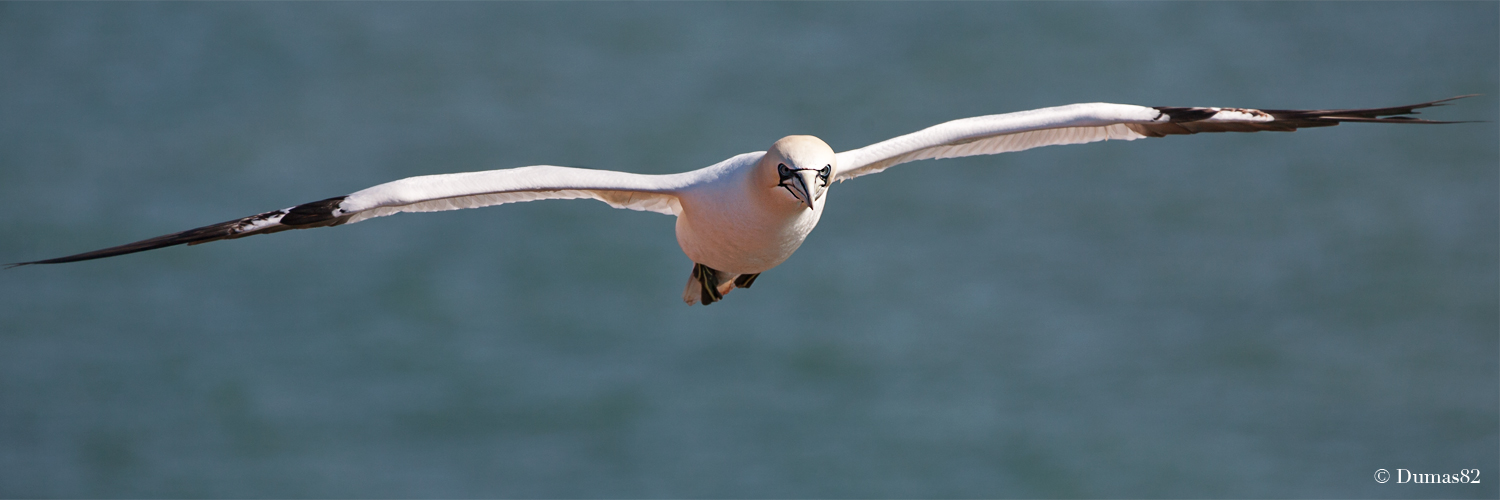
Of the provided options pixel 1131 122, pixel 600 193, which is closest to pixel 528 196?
pixel 600 193

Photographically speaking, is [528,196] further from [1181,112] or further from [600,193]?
[1181,112]

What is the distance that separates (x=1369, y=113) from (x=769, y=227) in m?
4.71

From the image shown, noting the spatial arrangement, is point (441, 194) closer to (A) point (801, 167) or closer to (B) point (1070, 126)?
(A) point (801, 167)

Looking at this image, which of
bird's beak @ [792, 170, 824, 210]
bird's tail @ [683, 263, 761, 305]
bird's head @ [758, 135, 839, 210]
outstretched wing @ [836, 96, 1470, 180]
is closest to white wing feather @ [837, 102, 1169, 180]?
outstretched wing @ [836, 96, 1470, 180]

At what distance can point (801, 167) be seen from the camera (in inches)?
390

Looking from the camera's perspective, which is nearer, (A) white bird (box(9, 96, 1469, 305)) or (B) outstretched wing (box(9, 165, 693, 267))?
(A) white bird (box(9, 96, 1469, 305))

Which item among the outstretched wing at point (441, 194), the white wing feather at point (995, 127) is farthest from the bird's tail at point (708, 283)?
the white wing feather at point (995, 127)

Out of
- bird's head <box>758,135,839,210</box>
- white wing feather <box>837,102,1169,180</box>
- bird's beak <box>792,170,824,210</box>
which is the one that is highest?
white wing feather <box>837,102,1169,180</box>

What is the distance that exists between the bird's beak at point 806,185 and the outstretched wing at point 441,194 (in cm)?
134

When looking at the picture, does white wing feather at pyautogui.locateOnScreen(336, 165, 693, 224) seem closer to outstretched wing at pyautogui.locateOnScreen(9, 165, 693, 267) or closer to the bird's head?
outstretched wing at pyautogui.locateOnScreen(9, 165, 693, 267)

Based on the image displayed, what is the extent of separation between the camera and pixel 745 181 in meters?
10.8

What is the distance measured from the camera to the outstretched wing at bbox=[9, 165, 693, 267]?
11086mm

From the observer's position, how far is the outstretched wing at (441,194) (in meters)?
11.1

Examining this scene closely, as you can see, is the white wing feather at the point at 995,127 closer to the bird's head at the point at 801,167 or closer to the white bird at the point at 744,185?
the white bird at the point at 744,185
